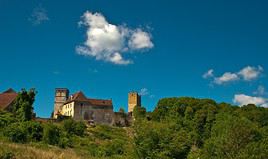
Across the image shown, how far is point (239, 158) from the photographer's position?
32.0 metres

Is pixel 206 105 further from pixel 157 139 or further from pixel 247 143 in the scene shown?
pixel 157 139

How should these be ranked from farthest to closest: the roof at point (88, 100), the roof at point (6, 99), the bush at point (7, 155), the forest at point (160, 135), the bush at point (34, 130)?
the roof at point (88, 100) → the roof at point (6, 99) → the bush at point (34, 130) → the forest at point (160, 135) → the bush at point (7, 155)

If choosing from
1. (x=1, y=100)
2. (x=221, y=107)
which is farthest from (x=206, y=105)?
(x=1, y=100)

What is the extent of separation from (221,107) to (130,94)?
42.9 meters

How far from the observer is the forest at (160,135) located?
89.2 ft

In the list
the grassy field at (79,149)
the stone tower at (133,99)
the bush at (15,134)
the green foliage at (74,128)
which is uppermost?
the stone tower at (133,99)

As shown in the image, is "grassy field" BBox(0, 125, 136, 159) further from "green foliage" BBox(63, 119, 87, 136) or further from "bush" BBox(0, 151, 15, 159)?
"green foliage" BBox(63, 119, 87, 136)

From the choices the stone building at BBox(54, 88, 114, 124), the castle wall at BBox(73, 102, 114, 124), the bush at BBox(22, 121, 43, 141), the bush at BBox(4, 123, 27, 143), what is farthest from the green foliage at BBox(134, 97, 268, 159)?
the stone building at BBox(54, 88, 114, 124)

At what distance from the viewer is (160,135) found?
27516 millimetres

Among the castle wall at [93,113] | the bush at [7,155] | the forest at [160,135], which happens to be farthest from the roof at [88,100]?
the bush at [7,155]

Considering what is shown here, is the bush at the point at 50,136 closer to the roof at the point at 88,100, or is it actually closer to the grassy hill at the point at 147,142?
the grassy hill at the point at 147,142

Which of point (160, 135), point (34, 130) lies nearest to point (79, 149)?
point (34, 130)

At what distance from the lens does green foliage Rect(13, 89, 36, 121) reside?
187 ft

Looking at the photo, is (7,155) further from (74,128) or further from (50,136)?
(74,128)
